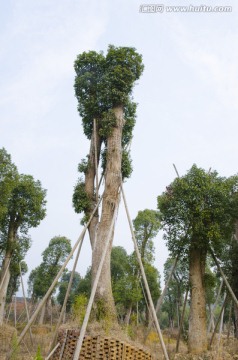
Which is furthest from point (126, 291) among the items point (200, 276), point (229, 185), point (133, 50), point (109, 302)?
point (133, 50)

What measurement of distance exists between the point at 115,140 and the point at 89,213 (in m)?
2.85

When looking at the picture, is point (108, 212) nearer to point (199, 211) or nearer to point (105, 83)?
point (199, 211)

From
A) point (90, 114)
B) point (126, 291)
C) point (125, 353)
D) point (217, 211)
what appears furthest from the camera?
point (126, 291)

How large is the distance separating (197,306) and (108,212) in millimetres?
5322

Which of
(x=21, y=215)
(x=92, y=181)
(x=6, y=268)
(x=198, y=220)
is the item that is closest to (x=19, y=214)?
(x=21, y=215)

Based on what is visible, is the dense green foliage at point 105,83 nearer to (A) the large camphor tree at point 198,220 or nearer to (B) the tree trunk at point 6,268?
(A) the large camphor tree at point 198,220

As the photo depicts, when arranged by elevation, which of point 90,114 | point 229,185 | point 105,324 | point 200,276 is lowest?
point 105,324

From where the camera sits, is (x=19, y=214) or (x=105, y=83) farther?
(x=19, y=214)

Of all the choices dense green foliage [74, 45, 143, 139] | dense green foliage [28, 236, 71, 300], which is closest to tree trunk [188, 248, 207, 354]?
dense green foliage [74, 45, 143, 139]

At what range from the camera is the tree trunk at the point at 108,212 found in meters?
8.70

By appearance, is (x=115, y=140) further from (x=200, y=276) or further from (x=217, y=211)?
(x=200, y=276)

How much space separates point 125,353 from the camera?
725cm

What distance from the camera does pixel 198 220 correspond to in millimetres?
11836

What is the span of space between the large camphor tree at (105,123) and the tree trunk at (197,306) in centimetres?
444
